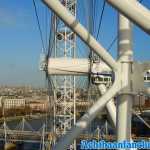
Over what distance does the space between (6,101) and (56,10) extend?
98.8 meters

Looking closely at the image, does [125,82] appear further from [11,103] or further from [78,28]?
[11,103]

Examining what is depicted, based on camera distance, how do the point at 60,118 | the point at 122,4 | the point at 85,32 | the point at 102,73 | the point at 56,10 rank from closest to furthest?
1. the point at 122,4
2. the point at 56,10
3. the point at 85,32
4. the point at 102,73
5. the point at 60,118

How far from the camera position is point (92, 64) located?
568cm

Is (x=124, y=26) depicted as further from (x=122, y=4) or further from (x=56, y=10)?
(x=122, y=4)

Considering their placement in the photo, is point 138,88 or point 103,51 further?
point 103,51

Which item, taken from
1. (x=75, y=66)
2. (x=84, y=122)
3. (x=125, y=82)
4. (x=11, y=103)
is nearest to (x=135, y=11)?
(x=125, y=82)

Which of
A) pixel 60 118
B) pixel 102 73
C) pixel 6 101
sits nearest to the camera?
pixel 102 73

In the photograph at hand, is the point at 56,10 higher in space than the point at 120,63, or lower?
higher

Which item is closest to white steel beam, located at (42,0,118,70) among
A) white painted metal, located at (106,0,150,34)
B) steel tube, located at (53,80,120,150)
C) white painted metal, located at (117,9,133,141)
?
white painted metal, located at (117,9,133,141)

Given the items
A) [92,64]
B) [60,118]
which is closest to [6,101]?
[60,118]

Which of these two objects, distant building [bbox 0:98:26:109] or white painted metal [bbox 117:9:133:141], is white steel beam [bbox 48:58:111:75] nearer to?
white painted metal [bbox 117:9:133:141]

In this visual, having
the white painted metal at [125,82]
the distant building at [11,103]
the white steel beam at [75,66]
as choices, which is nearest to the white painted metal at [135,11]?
the white painted metal at [125,82]

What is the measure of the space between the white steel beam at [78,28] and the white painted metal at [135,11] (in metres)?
0.76

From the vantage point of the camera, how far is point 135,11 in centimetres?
274
